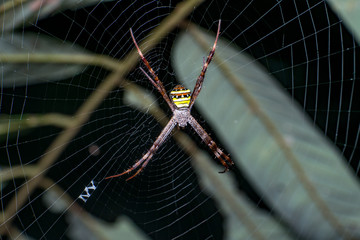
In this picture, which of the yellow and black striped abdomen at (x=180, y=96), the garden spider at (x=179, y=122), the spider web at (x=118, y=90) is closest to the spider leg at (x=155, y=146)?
the garden spider at (x=179, y=122)

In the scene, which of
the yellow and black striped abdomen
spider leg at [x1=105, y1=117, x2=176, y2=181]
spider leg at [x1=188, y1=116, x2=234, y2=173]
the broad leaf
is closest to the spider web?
the broad leaf

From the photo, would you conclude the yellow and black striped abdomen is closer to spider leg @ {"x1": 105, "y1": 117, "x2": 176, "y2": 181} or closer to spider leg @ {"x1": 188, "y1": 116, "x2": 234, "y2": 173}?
spider leg @ {"x1": 105, "y1": 117, "x2": 176, "y2": 181}

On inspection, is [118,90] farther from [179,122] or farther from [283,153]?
[179,122]

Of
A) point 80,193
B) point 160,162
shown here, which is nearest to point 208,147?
point 160,162

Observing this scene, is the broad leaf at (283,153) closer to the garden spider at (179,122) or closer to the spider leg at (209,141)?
the garden spider at (179,122)

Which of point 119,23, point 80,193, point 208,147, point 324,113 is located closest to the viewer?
point 324,113

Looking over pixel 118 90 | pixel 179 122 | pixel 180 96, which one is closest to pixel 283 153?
pixel 118 90

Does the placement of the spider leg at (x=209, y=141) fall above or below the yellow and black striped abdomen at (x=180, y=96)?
below

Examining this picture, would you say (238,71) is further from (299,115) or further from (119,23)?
(119,23)
